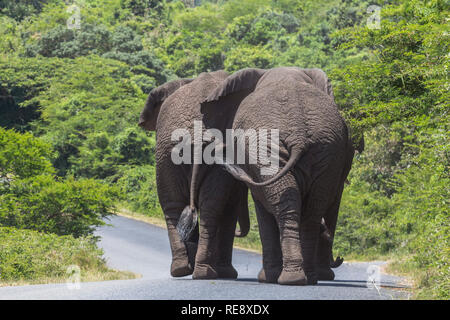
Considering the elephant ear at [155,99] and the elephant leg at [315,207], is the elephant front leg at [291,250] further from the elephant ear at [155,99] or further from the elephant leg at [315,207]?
the elephant ear at [155,99]

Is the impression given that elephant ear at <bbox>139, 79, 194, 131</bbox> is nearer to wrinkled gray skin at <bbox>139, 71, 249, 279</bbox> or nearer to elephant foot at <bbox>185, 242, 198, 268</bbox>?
wrinkled gray skin at <bbox>139, 71, 249, 279</bbox>

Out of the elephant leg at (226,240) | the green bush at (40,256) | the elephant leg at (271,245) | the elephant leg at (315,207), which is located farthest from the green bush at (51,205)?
the elephant leg at (315,207)

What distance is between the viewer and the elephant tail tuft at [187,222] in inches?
494

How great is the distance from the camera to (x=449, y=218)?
11.1 metres

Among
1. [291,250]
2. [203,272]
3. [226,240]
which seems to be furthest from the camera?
[226,240]

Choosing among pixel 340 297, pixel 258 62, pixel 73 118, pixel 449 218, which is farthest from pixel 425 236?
pixel 258 62

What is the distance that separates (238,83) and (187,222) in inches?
91.3

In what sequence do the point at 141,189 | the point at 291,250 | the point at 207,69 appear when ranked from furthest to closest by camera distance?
the point at 207,69
the point at 141,189
the point at 291,250

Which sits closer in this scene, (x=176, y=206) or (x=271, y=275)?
(x=271, y=275)

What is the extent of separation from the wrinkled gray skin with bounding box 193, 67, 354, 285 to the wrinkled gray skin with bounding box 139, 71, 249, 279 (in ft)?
3.41

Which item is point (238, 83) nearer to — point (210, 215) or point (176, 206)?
point (210, 215)

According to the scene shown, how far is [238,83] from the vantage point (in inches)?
471

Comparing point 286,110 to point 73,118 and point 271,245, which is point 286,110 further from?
point 73,118

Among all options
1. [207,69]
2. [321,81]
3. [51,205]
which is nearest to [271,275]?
[321,81]
